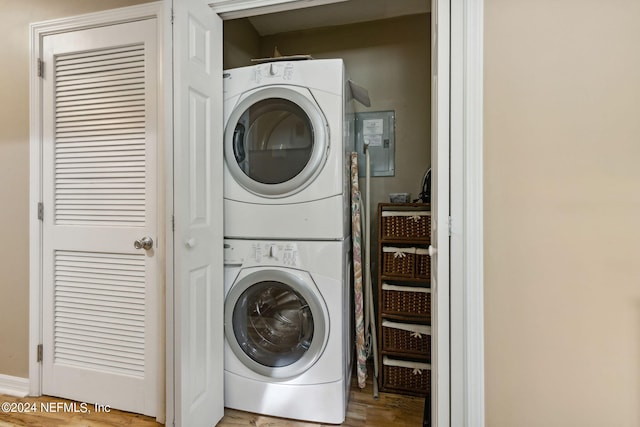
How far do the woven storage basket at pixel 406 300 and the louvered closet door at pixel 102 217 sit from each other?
4.04 feet

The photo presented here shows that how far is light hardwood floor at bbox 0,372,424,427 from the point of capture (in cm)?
152

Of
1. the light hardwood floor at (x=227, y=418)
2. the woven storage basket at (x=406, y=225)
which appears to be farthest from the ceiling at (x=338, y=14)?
the light hardwood floor at (x=227, y=418)

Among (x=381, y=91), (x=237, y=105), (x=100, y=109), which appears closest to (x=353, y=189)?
(x=237, y=105)

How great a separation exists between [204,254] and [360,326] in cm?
97

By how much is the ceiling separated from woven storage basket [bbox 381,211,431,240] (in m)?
1.43

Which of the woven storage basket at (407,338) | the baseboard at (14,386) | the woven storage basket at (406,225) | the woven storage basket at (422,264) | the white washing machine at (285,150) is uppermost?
the white washing machine at (285,150)

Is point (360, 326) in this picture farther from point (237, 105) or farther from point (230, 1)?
point (230, 1)

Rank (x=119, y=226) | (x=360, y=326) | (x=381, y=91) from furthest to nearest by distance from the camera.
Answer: (x=381, y=91)
(x=360, y=326)
(x=119, y=226)

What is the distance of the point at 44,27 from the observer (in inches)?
65.1

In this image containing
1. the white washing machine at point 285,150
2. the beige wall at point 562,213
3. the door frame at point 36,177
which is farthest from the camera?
the door frame at point 36,177

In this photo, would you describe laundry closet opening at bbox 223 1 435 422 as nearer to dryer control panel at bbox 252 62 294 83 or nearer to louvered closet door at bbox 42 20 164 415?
dryer control panel at bbox 252 62 294 83

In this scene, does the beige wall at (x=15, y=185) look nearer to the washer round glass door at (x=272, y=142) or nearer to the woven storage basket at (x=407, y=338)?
the washer round glass door at (x=272, y=142)

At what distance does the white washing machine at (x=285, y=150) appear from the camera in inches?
59.1

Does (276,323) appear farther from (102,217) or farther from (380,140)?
(380,140)
